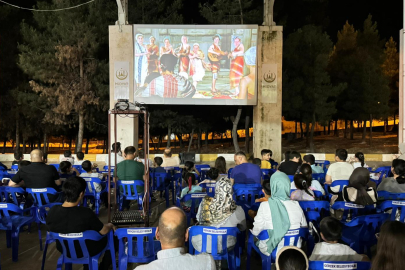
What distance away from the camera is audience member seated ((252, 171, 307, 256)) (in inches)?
145

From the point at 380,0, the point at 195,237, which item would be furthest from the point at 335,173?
the point at 380,0

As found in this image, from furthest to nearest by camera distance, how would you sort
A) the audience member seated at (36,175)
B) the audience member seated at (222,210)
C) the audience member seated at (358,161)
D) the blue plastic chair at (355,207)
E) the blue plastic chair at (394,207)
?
the audience member seated at (358,161) < the audience member seated at (36,175) < the blue plastic chair at (355,207) < the blue plastic chair at (394,207) < the audience member seated at (222,210)

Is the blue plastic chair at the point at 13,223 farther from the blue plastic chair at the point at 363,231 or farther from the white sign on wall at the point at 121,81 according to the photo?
the white sign on wall at the point at 121,81


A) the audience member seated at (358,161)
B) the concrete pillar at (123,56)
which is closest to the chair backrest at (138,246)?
the audience member seated at (358,161)

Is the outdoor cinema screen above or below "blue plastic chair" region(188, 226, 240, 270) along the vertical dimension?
above

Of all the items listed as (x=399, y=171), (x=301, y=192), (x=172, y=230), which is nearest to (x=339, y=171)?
(x=399, y=171)

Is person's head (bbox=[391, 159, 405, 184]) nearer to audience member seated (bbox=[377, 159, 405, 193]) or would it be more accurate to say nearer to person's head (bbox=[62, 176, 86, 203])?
audience member seated (bbox=[377, 159, 405, 193])

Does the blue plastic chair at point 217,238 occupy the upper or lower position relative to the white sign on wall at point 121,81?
lower

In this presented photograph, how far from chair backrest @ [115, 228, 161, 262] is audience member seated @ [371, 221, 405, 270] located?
1817mm

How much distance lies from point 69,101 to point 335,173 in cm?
1747

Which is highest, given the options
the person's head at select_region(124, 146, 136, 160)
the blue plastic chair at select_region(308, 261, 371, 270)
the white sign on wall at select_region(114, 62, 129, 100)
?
the white sign on wall at select_region(114, 62, 129, 100)

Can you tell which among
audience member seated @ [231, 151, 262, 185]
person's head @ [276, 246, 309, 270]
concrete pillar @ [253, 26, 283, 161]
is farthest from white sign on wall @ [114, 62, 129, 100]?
person's head @ [276, 246, 309, 270]

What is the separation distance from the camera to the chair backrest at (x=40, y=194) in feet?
17.8

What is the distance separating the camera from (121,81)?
1633 cm
